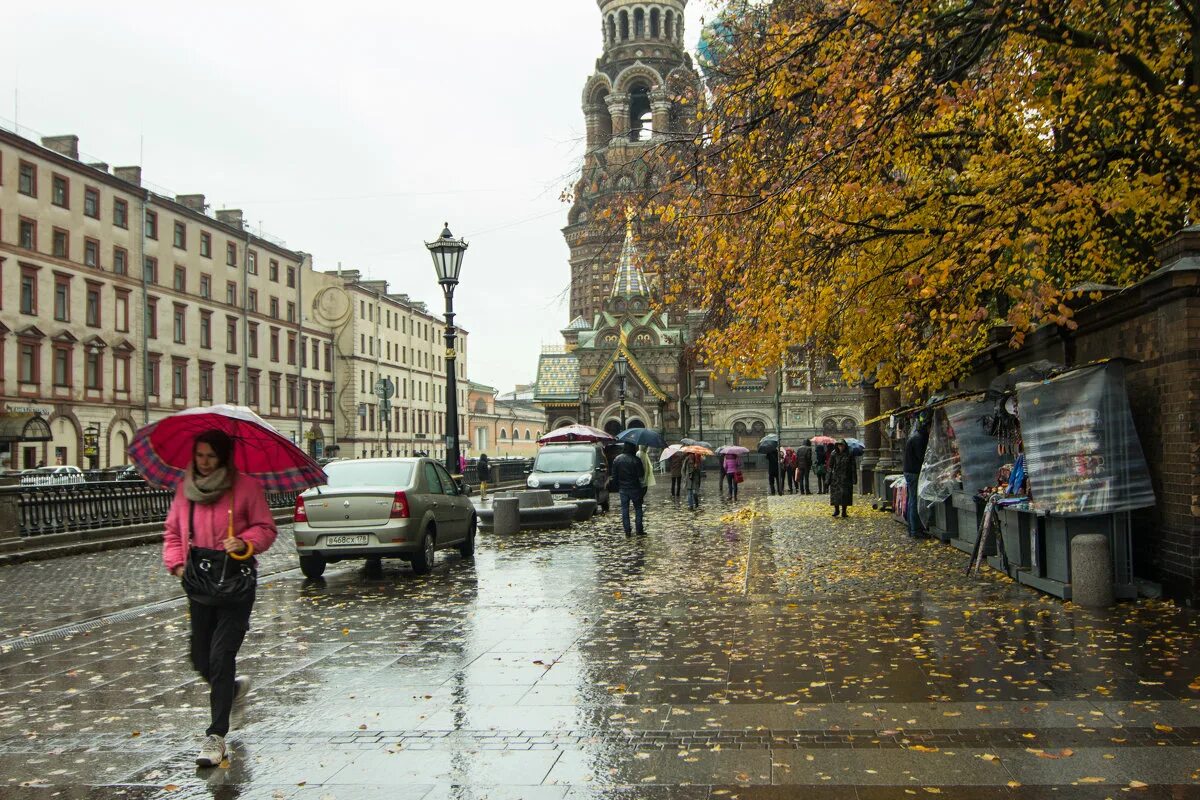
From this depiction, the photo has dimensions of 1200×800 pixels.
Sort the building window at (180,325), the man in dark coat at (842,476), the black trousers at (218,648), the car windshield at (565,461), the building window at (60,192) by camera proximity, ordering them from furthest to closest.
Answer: the building window at (180,325)
the building window at (60,192)
the car windshield at (565,461)
the man in dark coat at (842,476)
the black trousers at (218,648)

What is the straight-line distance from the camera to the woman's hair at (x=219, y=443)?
634 centimetres

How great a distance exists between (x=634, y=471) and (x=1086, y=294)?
396 inches

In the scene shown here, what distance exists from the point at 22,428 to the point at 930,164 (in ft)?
133

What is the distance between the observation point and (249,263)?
235ft

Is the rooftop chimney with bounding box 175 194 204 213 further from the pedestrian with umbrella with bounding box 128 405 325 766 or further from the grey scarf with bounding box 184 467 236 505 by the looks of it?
the grey scarf with bounding box 184 467 236 505

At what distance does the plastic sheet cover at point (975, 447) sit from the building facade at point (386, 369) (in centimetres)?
6022

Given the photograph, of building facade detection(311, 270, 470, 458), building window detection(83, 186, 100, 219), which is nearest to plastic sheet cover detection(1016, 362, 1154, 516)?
building window detection(83, 186, 100, 219)

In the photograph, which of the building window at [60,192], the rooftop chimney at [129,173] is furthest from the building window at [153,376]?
the building window at [60,192]

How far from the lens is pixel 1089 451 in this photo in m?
11.0

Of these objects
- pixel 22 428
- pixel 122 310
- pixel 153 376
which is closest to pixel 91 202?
pixel 122 310

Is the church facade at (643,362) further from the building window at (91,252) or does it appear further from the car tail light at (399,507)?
the car tail light at (399,507)

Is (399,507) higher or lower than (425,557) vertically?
higher

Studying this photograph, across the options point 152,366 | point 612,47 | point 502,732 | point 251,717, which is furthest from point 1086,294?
point 612,47

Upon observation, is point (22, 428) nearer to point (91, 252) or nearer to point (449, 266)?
point (91, 252)
